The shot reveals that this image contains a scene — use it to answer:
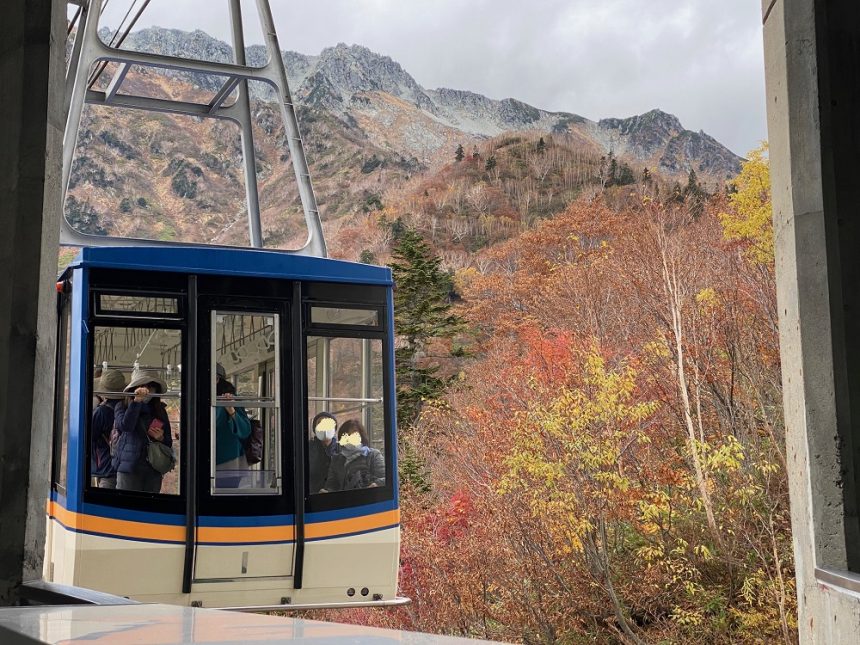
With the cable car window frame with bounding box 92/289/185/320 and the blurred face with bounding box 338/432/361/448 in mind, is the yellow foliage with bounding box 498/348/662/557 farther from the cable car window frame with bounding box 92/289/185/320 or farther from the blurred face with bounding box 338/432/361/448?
the cable car window frame with bounding box 92/289/185/320

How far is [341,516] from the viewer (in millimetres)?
7633

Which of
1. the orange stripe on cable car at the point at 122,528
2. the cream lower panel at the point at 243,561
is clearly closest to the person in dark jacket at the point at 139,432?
the orange stripe on cable car at the point at 122,528

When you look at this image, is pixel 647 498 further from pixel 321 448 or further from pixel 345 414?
pixel 321 448

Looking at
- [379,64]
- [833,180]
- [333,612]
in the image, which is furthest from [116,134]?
[833,180]

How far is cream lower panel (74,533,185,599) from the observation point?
6.86m

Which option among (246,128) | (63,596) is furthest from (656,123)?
(63,596)

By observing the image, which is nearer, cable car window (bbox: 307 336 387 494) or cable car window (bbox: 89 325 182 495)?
cable car window (bbox: 89 325 182 495)

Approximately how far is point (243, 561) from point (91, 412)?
155 cm

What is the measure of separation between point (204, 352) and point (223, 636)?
642 cm

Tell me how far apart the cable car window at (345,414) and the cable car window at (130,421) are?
1074mm

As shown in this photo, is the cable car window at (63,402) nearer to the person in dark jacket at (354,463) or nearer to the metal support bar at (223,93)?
the person in dark jacket at (354,463)

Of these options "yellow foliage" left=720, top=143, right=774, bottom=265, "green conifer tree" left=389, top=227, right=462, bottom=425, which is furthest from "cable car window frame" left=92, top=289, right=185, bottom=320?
"green conifer tree" left=389, top=227, right=462, bottom=425

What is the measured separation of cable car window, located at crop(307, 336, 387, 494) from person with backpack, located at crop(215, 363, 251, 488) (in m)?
0.53

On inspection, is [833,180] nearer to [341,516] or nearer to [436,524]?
[341,516]
